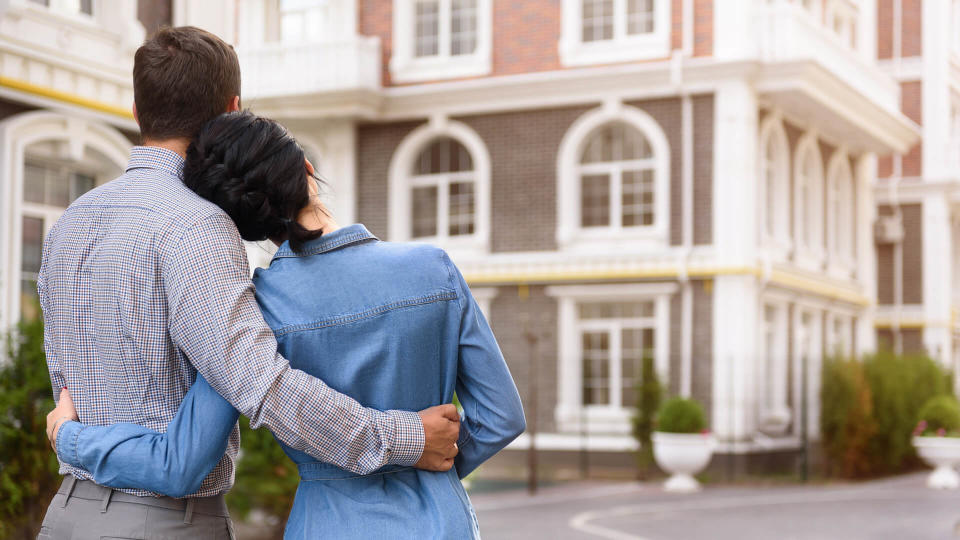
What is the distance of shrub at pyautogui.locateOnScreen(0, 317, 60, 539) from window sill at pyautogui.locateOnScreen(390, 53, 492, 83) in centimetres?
1126

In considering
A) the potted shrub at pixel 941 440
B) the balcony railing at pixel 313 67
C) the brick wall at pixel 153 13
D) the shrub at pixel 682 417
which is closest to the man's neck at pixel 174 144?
the brick wall at pixel 153 13

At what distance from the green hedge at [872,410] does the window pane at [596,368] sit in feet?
8.69

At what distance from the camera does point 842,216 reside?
18906mm

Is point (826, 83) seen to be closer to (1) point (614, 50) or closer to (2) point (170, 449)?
(1) point (614, 50)

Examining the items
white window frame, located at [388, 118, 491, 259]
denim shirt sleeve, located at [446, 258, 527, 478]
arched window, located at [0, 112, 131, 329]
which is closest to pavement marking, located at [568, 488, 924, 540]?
arched window, located at [0, 112, 131, 329]

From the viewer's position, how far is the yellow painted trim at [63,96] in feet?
23.4

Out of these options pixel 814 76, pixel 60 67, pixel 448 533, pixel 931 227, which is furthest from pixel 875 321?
pixel 448 533

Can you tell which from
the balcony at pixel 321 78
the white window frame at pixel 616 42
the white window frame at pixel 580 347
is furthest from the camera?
the balcony at pixel 321 78

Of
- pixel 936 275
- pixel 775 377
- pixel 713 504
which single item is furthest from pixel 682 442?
pixel 936 275

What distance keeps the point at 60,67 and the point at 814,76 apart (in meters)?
10.4

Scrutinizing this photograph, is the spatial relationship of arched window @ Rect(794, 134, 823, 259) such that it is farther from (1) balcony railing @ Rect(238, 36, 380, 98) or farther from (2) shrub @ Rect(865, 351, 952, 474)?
(1) balcony railing @ Rect(238, 36, 380, 98)

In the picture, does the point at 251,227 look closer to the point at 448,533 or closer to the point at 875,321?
the point at 448,533

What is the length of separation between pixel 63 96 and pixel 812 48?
10962mm

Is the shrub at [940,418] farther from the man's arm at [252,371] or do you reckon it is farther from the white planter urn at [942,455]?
the man's arm at [252,371]
